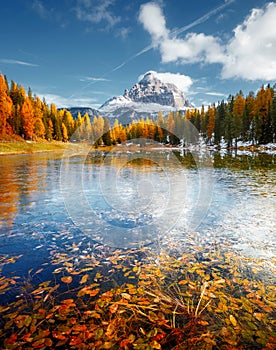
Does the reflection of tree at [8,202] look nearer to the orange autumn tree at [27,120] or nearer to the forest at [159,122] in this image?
the forest at [159,122]

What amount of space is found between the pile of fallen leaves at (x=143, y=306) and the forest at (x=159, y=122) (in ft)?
241

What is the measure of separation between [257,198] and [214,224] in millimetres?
5987

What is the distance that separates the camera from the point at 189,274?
595 cm

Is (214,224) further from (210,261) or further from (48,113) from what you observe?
(48,113)

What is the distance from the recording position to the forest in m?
69.9

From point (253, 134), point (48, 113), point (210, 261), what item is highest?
point (48, 113)

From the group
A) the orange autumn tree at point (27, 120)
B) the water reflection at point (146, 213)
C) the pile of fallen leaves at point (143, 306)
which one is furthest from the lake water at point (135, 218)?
the orange autumn tree at point (27, 120)

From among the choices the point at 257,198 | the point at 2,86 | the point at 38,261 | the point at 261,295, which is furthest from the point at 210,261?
the point at 2,86

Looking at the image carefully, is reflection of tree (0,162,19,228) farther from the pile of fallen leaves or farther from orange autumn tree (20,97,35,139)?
orange autumn tree (20,97,35,139)

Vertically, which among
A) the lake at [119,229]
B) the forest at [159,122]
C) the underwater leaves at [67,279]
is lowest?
the underwater leaves at [67,279]

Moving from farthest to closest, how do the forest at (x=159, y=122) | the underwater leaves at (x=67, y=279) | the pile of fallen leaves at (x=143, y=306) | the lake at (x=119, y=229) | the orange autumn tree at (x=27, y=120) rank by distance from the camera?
the orange autumn tree at (x=27, y=120) → the forest at (x=159, y=122) → the lake at (x=119, y=229) → the underwater leaves at (x=67, y=279) → the pile of fallen leaves at (x=143, y=306)

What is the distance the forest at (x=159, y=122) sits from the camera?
69.9m

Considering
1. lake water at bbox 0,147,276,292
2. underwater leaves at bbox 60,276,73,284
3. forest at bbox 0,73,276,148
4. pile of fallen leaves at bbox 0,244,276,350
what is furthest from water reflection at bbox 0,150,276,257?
forest at bbox 0,73,276,148

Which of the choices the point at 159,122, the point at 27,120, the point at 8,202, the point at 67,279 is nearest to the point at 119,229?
the point at 67,279
